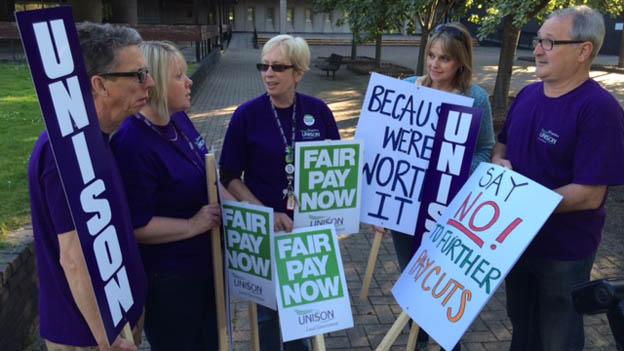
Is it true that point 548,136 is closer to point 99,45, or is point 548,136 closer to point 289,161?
point 289,161

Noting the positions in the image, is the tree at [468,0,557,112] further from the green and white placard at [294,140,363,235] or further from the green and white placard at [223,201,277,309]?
the green and white placard at [223,201,277,309]

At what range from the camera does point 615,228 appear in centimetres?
548

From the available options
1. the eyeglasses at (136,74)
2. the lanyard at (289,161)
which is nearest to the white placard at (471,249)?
the lanyard at (289,161)

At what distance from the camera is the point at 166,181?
6.45ft

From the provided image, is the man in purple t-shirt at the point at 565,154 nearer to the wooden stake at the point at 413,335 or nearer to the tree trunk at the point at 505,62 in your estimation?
the wooden stake at the point at 413,335

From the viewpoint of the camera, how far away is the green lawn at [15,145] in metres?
4.06

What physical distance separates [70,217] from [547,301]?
2218 millimetres

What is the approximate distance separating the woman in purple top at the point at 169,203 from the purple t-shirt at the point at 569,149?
5.05 ft

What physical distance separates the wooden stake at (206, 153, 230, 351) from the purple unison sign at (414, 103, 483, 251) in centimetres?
116

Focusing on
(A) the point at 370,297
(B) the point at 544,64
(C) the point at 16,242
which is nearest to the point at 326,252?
(B) the point at 544,64

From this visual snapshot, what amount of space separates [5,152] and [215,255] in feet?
16.5

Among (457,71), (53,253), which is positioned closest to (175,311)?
(53,253)

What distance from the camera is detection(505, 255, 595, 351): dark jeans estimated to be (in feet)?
7.69

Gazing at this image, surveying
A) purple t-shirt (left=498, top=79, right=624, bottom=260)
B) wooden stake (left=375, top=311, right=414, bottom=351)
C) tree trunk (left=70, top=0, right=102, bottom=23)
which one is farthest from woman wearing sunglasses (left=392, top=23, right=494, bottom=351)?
tree trunk (left=70, top=0, right=102, bottom=23)
